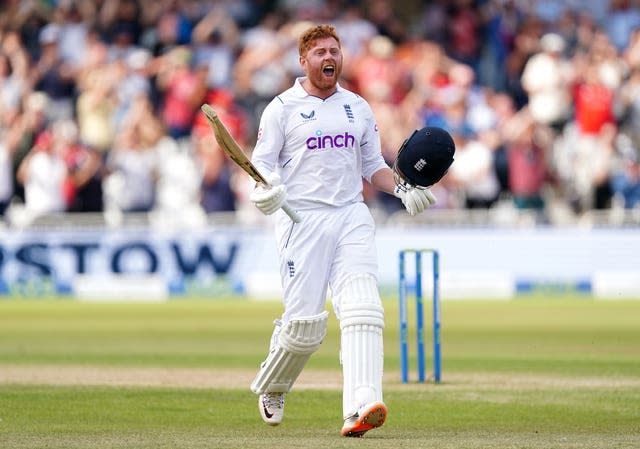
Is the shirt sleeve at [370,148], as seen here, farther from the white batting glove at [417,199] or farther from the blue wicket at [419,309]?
the blue wicket at [419,309]

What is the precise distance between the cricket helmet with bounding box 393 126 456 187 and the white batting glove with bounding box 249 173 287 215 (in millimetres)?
618

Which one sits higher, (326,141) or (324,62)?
(324,62)

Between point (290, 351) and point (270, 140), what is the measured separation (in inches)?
43.1

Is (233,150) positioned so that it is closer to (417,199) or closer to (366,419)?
(417,199)

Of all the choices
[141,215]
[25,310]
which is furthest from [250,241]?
[25,310]

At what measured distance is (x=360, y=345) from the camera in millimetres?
7570

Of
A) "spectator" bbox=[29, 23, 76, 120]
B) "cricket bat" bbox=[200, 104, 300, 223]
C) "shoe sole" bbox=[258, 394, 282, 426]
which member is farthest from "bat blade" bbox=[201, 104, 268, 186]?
"spectator" bbox=[29, 23, 76, 120]

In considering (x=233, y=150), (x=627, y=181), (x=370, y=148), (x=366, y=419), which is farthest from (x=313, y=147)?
(x=627, y=181)

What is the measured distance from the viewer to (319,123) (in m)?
7.87

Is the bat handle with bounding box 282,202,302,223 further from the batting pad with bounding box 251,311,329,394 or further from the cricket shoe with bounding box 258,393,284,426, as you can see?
the cricket shoe with bounding box 258,393,284,426

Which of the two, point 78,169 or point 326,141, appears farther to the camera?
point 78,169

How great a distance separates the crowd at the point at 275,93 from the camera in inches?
802

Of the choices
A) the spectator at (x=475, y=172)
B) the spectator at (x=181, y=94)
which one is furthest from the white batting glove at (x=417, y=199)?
the spectator at (x=181, y=94)

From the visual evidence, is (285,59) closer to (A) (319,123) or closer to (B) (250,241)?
(B) (250,241)
